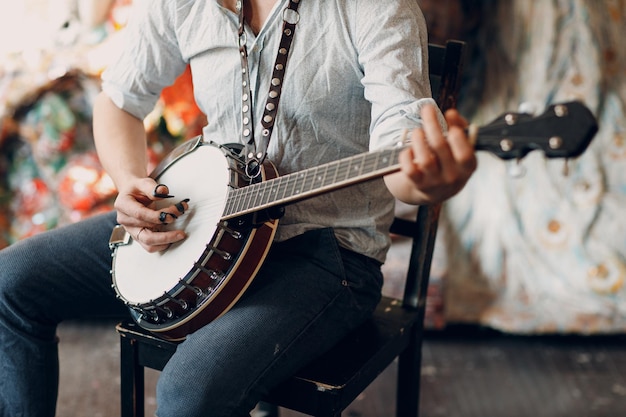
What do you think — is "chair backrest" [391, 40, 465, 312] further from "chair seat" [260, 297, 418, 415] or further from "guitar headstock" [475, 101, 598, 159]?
"guitar headstock" [475, 101, 598, 159]

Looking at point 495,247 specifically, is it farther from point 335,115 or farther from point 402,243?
point 335,115

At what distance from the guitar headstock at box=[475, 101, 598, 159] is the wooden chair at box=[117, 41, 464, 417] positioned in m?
0.51

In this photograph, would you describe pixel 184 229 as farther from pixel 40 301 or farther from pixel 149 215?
pixel 40 301

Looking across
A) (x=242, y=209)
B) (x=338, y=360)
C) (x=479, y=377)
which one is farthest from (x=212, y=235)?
(x=479, y=377)

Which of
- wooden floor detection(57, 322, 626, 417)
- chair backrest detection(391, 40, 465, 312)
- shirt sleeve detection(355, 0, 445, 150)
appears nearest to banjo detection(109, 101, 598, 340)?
shirt sleeve detection(355, 0, 445, 150)

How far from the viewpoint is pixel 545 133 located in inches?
36.8

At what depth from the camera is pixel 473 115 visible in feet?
8.63

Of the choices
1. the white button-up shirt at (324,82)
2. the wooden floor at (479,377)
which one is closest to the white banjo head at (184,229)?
the white button-up shirt at (324,82)

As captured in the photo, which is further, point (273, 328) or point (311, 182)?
point (273, 328)

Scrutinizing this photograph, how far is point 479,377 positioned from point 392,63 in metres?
1.27

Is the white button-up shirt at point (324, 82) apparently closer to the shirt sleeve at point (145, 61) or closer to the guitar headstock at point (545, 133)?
the shirt sleeve at point (145, 61)

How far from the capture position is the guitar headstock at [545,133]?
916 mm

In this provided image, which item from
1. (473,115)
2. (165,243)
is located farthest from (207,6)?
(473,115)

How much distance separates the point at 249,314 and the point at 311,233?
197mm
